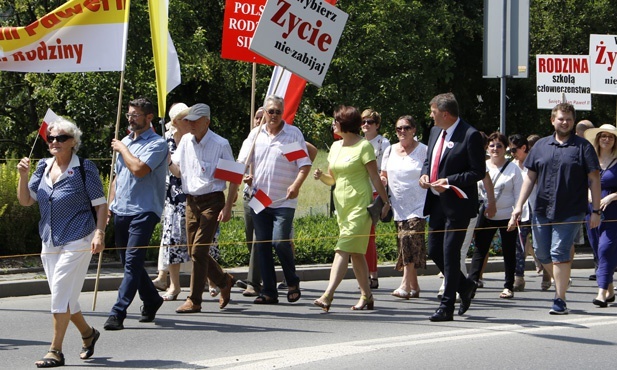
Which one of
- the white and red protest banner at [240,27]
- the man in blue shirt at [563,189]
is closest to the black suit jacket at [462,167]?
the man in blue shirt at [563,189]

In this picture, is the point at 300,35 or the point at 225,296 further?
the point at 300,35

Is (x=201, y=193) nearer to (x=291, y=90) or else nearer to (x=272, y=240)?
(x=272, y=240)

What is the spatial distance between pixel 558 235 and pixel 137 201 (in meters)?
3.75

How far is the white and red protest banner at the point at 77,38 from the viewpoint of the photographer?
10297 mm

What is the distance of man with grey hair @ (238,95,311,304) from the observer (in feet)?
35.0

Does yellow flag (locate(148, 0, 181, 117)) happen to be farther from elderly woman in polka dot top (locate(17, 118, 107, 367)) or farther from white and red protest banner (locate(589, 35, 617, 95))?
white and red protest banner (locate(589, 35, 617, 95))

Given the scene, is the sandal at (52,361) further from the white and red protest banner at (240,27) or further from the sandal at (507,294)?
the white and red protest banner at (240,27)

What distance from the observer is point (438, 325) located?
30.9 feet

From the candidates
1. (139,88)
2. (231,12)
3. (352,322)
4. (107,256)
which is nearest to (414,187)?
(352,322)

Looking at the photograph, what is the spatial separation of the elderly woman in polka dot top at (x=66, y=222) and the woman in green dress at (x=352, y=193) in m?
2.79

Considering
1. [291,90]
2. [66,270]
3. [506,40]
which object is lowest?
[66,270]

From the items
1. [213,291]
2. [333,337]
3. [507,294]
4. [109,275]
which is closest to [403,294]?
[507,294]

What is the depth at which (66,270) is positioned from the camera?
7551 millimetres

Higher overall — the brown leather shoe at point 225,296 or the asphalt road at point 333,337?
the brown leather shoe at point 225,296
